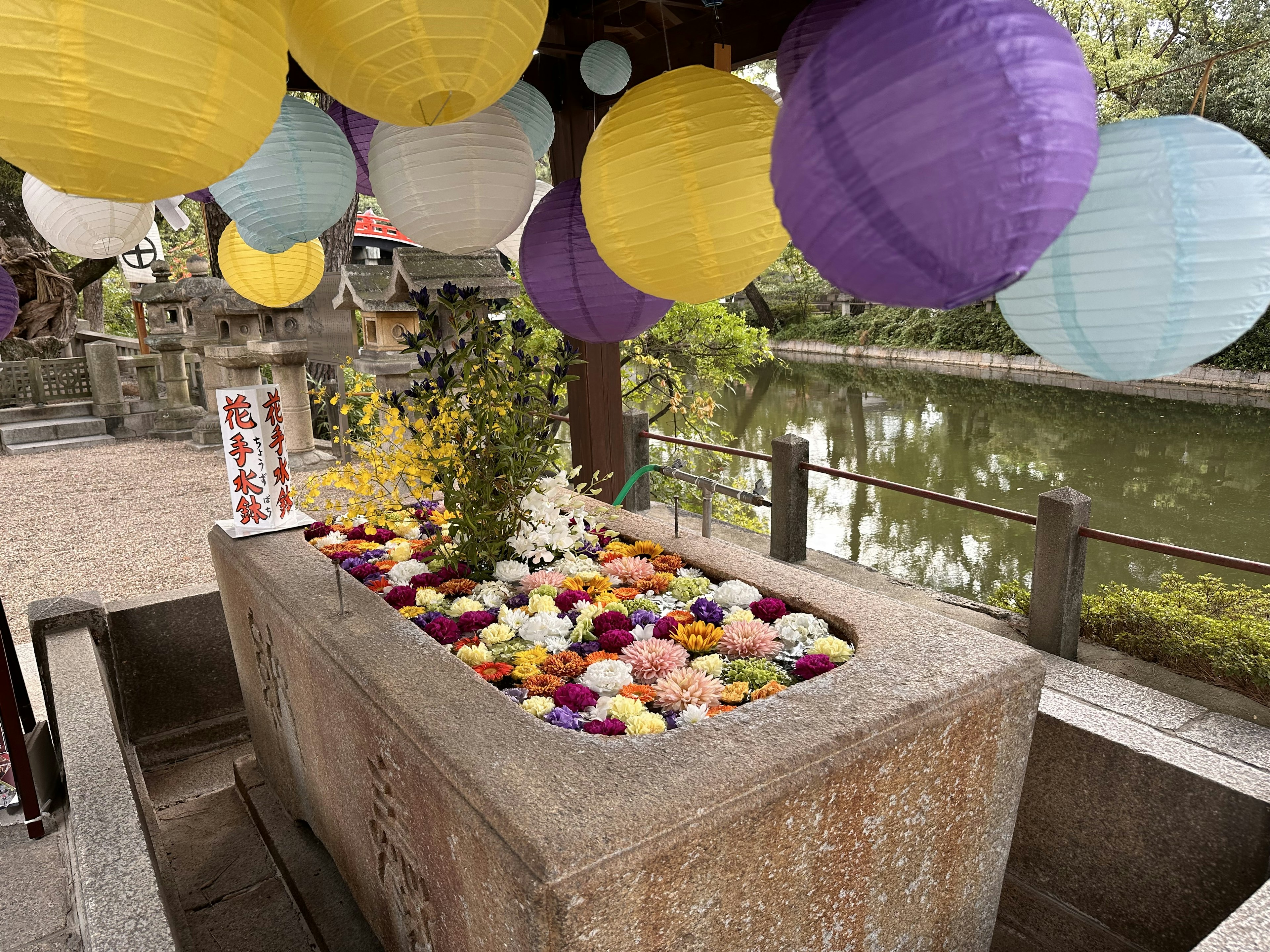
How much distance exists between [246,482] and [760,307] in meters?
20.0

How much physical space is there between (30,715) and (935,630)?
296 cm

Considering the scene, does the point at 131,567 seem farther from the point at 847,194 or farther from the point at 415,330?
the point at 847,194

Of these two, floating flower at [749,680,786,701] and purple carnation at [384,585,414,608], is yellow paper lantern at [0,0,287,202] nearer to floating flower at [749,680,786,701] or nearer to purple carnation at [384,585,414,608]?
floating flower at [749,680,786,701]

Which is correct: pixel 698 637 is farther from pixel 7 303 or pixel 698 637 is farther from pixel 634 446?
pixel 634 446

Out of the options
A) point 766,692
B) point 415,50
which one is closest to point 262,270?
point 415,50

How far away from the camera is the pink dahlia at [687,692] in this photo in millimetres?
2021

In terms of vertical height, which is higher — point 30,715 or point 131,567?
point 30,715

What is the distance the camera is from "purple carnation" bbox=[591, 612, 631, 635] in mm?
2473

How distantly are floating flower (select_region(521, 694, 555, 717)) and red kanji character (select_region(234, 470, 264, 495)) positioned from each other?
192 centimetres

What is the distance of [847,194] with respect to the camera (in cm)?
99

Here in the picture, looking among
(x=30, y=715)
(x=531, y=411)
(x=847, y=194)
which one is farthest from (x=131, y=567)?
(x=847, y=194)

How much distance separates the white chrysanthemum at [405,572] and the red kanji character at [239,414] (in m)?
0.86

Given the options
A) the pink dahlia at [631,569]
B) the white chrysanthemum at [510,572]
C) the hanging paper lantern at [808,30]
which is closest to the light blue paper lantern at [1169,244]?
the hanging paper lantern at [808,30]

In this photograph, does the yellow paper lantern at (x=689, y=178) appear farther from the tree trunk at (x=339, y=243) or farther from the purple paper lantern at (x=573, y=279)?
the tree trunk at (x=339, y=243)
